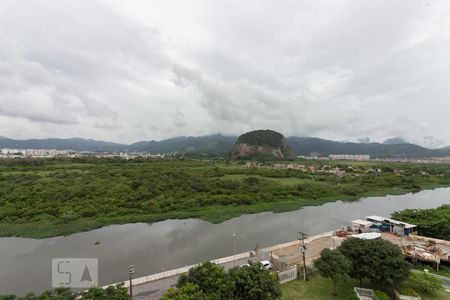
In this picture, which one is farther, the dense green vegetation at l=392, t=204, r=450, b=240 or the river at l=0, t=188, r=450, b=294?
→ the dense green vegetation at l=392, t=204, r=450, b=240

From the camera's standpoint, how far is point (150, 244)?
71.3 ft

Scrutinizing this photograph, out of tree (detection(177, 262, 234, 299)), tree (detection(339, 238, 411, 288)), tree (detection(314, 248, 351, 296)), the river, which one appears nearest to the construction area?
tree (detection(314, 248, 351, 296))

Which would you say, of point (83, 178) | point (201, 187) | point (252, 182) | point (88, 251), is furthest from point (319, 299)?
point (83, 178)

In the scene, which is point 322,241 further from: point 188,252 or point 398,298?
point 188,252

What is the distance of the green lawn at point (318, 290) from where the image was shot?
12.2m

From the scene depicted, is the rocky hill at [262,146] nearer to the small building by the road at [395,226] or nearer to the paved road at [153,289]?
the small building by the road at [395,226]

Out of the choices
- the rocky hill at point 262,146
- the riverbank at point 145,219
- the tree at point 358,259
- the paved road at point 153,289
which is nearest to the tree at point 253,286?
the paved road at point 153,289

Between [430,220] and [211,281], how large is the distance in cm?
2109

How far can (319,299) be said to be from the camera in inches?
474

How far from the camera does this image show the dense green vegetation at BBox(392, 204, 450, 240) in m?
19.9

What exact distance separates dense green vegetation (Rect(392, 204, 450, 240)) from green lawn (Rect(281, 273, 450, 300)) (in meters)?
9.40

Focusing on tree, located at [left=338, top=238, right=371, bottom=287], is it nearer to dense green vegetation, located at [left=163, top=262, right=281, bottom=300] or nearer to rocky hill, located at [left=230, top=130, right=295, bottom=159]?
dense green vegetation, located at [left=163, top=262, right=281, bottom=300]

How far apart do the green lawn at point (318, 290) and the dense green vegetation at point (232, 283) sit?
8.93 feet

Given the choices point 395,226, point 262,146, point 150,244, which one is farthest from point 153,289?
point 262,146
